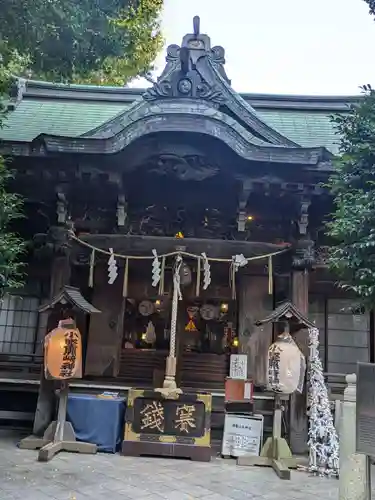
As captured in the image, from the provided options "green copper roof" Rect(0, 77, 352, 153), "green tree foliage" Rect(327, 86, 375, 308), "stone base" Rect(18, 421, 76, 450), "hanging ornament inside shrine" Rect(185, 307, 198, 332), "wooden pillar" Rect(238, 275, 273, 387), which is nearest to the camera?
"green tree foliage" Rect(327, 86, 375, 308)

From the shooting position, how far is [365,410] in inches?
176

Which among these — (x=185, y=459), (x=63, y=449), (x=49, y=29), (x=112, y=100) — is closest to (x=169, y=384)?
(x=185, y=459)

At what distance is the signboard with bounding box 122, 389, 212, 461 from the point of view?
7.61m

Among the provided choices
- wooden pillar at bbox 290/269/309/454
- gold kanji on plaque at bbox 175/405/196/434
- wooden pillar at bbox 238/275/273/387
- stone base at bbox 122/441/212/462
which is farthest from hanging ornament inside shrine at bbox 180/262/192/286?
stone base at bbox 122/441/212/462

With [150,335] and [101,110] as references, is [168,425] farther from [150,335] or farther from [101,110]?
[101,110]

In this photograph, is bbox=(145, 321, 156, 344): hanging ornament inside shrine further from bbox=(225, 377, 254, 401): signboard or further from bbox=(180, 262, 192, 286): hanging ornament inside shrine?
bbox=(225, 377, 254, 401): signboard

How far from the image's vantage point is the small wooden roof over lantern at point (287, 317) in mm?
7746

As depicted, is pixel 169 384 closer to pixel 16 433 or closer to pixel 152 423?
pixel 152 423

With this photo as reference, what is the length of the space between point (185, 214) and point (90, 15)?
4155 millimetres

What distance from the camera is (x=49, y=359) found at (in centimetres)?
786

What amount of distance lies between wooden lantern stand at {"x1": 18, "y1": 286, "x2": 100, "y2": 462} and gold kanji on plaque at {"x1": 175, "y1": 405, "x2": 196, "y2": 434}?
1436mm

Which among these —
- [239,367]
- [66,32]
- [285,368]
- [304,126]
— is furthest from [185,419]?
[304,126]

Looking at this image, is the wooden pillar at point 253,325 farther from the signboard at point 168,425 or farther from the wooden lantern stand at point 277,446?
the signboard at point 168,425

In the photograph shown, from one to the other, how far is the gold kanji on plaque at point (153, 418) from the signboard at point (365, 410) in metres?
3.97
